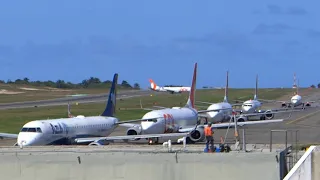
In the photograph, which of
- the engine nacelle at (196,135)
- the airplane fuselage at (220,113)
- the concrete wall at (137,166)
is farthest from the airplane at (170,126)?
the concrete wall at (137,166)

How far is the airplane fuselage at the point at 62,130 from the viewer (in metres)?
50.4

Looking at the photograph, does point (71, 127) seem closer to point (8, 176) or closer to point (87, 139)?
point (87, 139)

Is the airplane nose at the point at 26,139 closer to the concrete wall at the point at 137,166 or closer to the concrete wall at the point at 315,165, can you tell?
the concrete wall at the point at 137,166

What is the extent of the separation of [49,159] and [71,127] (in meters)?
25.2

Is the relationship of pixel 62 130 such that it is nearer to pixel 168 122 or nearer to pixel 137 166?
pixel 168 122

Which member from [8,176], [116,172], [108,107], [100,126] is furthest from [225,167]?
[108,107]

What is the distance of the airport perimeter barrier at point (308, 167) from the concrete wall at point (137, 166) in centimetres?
191

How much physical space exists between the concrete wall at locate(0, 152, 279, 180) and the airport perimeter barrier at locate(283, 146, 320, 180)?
6.26 feet

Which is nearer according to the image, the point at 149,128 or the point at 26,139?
the point at 26,139

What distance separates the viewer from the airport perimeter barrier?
2477 cm

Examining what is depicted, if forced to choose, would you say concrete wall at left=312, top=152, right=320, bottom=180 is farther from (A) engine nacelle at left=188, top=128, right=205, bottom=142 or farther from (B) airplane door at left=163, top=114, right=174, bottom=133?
(B) airplane door at left=163, top=114, right=174, bottom=133

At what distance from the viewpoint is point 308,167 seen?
2577cm

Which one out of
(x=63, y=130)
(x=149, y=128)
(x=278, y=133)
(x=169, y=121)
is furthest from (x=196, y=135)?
(x=63, y=130)

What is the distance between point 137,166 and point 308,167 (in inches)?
266
